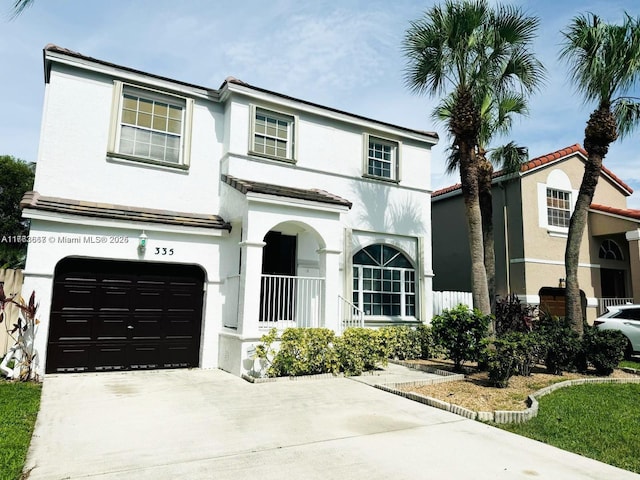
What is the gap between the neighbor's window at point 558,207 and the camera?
18.8 meters

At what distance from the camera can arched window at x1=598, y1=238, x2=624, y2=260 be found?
2003cm

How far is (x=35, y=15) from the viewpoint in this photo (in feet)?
16.3

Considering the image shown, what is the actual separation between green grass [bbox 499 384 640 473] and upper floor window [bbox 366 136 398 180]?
330 inches

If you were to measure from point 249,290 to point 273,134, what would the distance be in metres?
5.06

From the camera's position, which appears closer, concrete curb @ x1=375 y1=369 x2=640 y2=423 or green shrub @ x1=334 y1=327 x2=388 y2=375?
concrete curb @ x1=375 y1=369 x2=640 y2=423

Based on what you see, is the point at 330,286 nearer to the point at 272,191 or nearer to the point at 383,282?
the point at 272,191

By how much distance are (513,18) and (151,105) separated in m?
10.1

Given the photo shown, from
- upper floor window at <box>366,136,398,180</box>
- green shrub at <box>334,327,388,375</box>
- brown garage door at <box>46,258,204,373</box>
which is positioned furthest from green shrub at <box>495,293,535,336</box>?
brown garage door at <box>46,258,204,373</box>

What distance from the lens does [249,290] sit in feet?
35.1

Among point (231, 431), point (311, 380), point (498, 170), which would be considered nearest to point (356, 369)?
point (311, 380)

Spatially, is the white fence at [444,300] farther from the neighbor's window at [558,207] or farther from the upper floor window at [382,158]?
the neighbor's window at [558,207]

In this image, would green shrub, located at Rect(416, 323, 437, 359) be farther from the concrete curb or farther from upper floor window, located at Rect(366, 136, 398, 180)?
upper floor window, located at Rect(366, 136, 398, 180)

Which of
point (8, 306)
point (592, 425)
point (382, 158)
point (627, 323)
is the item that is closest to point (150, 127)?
point (8, 306)

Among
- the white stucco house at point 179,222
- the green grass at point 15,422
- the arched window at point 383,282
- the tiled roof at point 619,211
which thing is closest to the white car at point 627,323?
the tiled roof at point 619,211
